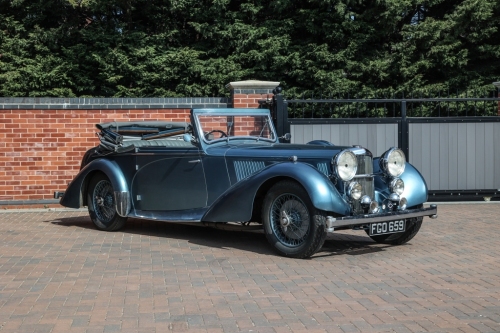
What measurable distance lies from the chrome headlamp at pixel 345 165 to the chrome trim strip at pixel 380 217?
463mm

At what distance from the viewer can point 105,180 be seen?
1020cm

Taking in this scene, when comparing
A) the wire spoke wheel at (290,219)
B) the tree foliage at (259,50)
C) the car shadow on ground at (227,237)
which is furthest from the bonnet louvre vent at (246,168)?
the tree foliage at (259,50)

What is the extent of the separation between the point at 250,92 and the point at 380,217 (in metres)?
5.50

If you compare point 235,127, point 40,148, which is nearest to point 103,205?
point 235,127

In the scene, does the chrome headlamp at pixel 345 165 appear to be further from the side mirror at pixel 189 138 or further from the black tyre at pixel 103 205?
the black tyre at pixel 103 205

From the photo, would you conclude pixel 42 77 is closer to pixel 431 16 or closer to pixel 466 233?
pixel 431 16

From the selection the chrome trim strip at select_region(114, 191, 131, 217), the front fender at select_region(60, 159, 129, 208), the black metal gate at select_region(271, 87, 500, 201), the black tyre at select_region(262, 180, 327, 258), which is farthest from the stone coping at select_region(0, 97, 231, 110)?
the black tyre at select_region(262, 180, 327, 258)

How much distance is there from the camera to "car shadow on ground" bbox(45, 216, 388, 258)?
28.4 feet

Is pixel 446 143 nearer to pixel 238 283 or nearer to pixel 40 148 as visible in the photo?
pixel 40 148

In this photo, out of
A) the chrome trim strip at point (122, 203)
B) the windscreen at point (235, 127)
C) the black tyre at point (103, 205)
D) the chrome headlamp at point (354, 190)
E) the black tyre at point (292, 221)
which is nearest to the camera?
the black tyre at point (292, 221)

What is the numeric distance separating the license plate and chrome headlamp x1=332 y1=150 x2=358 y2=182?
566 mm

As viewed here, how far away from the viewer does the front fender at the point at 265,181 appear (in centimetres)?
773

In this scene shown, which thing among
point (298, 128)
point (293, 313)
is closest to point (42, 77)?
point (298, 128)

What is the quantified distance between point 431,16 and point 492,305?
51.4 ft
